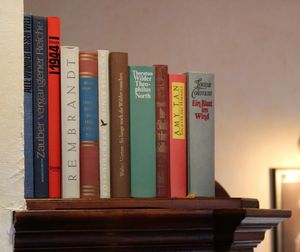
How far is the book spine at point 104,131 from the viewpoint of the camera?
100cm

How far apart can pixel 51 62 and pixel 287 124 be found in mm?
1369

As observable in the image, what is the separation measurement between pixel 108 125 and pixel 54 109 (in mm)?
93

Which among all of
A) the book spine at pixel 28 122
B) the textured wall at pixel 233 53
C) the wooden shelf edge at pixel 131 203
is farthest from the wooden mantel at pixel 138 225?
the textured wall at pixel 233 53

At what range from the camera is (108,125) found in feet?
3.35

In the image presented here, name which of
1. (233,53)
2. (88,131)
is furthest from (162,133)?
(233,53)

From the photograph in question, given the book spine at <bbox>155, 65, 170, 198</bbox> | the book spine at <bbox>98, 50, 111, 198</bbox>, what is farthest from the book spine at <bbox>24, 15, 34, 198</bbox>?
the book spine at <bbox>155, 65, 170, 198</bbox>

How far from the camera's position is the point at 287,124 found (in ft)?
Answer: 7.23

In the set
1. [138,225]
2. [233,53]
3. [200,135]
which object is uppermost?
[233,53]

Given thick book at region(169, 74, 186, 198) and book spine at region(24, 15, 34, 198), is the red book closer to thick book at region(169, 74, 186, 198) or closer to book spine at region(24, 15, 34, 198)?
book spine at region(24, 15, 34, 198)

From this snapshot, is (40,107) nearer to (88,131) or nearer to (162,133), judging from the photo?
(88,131)

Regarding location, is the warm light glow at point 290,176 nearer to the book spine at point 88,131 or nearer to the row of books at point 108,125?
the row of books at point 108,125

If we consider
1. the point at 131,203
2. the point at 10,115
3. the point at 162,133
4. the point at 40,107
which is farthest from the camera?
the point at 162,133

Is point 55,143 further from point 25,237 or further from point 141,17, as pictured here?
point 141,17

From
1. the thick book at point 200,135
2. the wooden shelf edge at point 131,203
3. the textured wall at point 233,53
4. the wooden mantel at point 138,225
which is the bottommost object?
the wooden mantel at point 138,225
